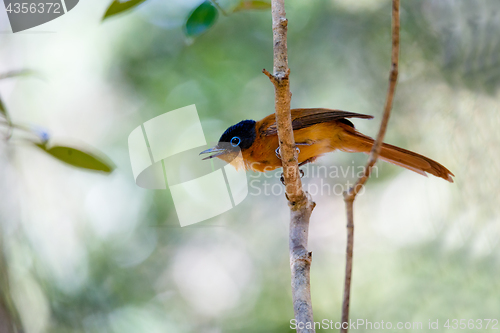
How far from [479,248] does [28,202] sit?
11.9 feet

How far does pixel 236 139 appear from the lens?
342 cm

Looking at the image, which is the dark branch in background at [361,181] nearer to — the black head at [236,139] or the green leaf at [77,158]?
the green leaf at [77,158]

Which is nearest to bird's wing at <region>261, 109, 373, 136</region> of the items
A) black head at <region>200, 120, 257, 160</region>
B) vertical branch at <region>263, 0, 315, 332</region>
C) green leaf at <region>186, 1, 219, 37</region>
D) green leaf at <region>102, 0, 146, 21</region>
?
black head at <region>200, 120, 257, 160</region>

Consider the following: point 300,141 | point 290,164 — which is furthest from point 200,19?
point 300,141

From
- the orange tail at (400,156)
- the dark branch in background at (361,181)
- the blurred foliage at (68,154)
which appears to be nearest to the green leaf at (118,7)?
the blurred foliage at (68,154)

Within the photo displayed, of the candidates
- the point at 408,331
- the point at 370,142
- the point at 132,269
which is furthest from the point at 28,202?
the point at 408,331

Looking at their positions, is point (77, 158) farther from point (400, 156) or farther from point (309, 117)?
point (400, 156)

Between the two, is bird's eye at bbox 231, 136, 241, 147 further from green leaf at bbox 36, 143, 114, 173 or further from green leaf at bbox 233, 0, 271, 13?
green leaf at bbox 36, 143, 114, 173

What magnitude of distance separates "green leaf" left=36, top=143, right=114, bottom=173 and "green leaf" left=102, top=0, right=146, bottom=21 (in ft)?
1.74

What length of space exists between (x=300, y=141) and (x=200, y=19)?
178 cm

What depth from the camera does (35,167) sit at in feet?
12.0

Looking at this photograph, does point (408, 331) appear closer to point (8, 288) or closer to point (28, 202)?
point (8, 288)

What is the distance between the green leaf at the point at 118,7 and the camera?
153cm

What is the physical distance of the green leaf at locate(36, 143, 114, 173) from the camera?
1.53 metres
